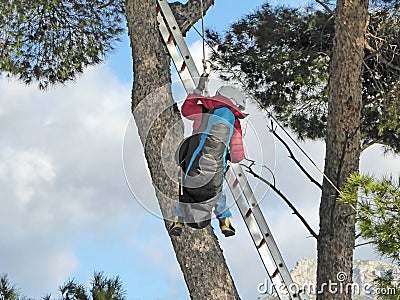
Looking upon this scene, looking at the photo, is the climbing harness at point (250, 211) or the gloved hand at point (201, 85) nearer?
the gloved hand at point (201, 85)

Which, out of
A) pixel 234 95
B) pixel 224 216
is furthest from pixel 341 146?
pixel 234 95

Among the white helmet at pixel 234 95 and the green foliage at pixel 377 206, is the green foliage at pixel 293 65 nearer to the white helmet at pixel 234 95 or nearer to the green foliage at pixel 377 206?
the green foliage at pixel 377 206

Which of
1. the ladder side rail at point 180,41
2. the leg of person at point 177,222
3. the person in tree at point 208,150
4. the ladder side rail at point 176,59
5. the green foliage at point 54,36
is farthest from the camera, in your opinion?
the green foliage at point 54,36

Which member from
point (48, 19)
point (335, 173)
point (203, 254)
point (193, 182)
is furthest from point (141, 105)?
point (48, 19)

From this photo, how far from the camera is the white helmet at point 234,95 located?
8.85ft

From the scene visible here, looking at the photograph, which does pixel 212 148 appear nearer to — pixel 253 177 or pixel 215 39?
pixel 253 177

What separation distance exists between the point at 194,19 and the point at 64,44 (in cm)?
274

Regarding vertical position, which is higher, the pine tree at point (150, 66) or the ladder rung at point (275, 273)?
the pine tree at point (150, 66)

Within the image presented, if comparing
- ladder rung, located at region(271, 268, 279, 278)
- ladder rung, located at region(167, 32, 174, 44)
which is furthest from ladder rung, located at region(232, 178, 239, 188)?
ladder rung, located at region(167, 32, 174, 44)

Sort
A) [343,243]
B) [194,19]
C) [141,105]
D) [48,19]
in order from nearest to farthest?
[141,105]
[194,19]
[343,243]
[48,19]

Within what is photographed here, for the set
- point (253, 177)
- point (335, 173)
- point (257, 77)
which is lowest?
point (253, 177)

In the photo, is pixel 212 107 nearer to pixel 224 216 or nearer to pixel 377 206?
pixel 224 216

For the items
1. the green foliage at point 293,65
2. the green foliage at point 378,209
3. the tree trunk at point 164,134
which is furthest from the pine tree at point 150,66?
the green foliage at point 293,65

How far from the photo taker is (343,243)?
4699 mm
